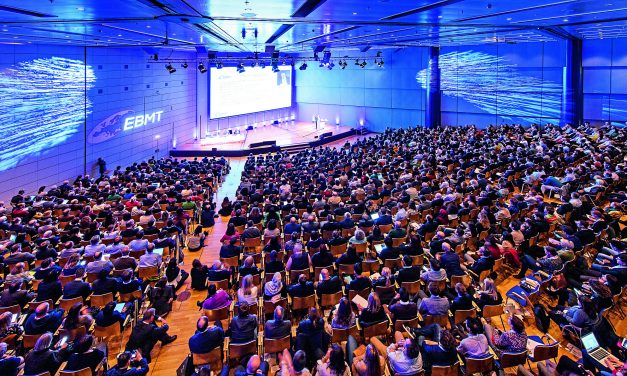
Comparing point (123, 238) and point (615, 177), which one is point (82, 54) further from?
point (615, 177)

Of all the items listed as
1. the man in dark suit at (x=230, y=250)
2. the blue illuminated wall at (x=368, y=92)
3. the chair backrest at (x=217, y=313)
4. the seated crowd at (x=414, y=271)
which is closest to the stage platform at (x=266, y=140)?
the blue illuminated wall at (x=368, y=92)

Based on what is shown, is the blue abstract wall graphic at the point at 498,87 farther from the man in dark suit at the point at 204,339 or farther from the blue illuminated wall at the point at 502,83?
the man in dark suit at the point at 204,339

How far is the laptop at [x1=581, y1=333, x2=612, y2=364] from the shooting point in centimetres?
597

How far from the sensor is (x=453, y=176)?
17.4m

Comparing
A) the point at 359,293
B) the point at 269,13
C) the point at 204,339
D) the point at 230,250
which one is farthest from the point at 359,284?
the point at 269,13

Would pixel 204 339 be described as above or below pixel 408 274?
below

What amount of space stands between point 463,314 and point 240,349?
355 cm

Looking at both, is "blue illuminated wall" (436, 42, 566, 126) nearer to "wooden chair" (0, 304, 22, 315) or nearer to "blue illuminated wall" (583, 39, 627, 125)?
"blue illuminated wall" (583, 39, 627, 125)

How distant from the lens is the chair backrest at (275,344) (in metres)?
6.41

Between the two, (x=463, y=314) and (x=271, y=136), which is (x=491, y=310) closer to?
(x=463, y=314)

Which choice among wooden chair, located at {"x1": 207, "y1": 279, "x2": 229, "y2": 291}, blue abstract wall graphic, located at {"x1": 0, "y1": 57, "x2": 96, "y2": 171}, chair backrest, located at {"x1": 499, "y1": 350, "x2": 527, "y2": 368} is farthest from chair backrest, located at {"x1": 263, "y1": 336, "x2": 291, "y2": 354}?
blue abstract wall graphic, located at {"x1": 0, "y1": 57, "x2": 96, "y2": 171}

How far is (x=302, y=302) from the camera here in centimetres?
779

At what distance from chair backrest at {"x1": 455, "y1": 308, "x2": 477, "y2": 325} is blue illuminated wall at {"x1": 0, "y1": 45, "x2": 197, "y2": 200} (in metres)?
16.8

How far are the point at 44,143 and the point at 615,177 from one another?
72.6ft
